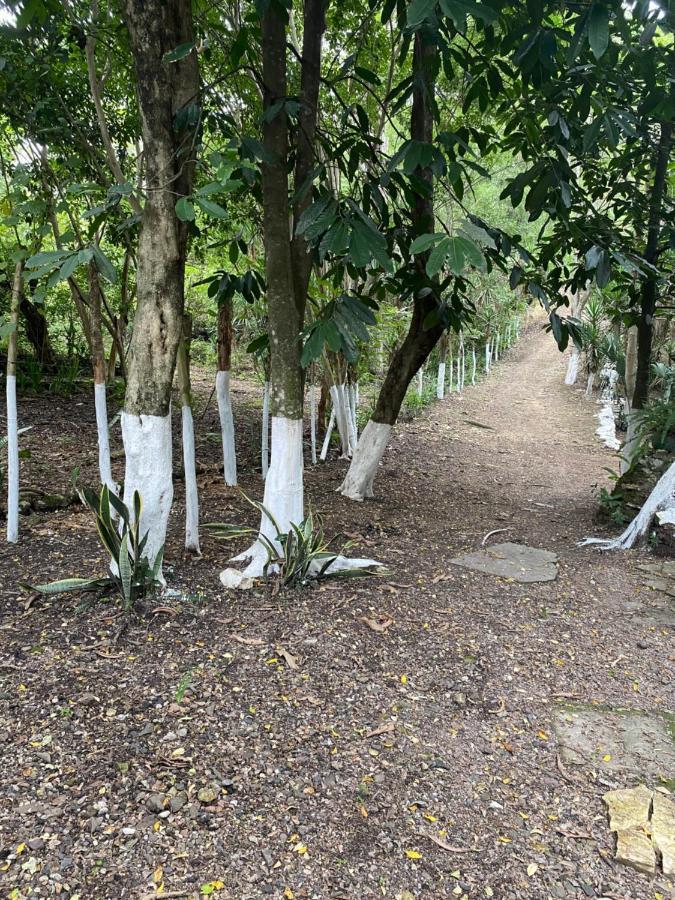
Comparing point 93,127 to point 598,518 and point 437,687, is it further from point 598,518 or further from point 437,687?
point 598,518

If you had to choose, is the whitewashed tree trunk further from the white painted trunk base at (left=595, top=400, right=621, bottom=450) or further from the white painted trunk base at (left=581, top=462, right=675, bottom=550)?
the white painted trunk base at (left=581, top=462, right=675, bottom=550)

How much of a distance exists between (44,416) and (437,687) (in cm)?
494

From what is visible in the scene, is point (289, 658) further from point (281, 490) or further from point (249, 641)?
point (281, 490)

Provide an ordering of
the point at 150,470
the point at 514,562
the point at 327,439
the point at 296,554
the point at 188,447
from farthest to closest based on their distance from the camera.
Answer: the point at 327,439 → the point at 514,562 → the point at 188,447 → the point at 296,554 → the point at 150,470

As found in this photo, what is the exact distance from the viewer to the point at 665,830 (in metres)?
1.78

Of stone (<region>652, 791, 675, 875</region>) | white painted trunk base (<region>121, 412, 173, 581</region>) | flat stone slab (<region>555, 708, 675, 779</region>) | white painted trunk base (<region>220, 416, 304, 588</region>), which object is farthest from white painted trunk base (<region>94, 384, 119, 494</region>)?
stone (<region>652, 791, 675, 875</region>)

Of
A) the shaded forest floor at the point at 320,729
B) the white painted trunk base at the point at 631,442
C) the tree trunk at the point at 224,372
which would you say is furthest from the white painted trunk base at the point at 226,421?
the white painted trunk base at the point at 631,442

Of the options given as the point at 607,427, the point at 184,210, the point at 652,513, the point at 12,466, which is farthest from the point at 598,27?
the point at 607,427

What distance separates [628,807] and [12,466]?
3.19 meters

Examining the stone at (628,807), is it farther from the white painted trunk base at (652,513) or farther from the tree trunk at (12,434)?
the tree trunk at (12,434)

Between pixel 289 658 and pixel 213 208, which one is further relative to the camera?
pixel 289 658

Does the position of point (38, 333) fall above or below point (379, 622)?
above

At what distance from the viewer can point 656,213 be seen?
13.3 ft

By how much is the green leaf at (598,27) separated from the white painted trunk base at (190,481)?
2273 mm
